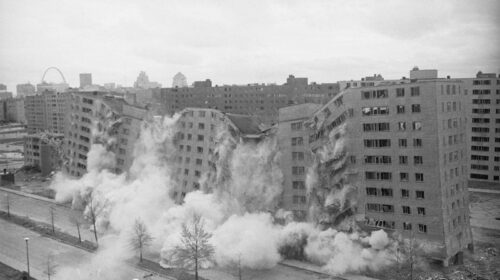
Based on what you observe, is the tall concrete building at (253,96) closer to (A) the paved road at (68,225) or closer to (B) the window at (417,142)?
(A) the paved road at (68,225)

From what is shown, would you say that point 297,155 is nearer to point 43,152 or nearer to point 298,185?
point 298,185

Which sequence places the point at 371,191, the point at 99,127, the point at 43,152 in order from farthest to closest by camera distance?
the point at 43,152 < the point at 99,127 < the point at 371,191

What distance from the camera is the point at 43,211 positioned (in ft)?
304

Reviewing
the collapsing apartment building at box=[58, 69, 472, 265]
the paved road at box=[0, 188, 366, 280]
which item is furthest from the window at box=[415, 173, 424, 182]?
the paved road at box=[0, 188, 366, 280]

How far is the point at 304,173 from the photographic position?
6775 centimetres

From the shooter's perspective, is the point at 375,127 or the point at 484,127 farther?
the point at 484,127

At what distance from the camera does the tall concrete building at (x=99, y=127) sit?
94500 mm

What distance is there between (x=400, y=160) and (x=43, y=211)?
220ft

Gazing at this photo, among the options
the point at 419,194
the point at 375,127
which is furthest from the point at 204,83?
the point at 419,194

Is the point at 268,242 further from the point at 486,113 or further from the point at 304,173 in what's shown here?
the point at 486,113

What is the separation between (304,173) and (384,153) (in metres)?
12.0

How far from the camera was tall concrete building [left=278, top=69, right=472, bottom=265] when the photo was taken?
188 ft

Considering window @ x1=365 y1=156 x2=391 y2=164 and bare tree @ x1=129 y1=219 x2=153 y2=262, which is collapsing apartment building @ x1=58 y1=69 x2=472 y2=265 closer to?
window @ x1=365 y1=156 x2=391 y2=164

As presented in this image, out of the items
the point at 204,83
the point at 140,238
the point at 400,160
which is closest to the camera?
the point at 400,160
